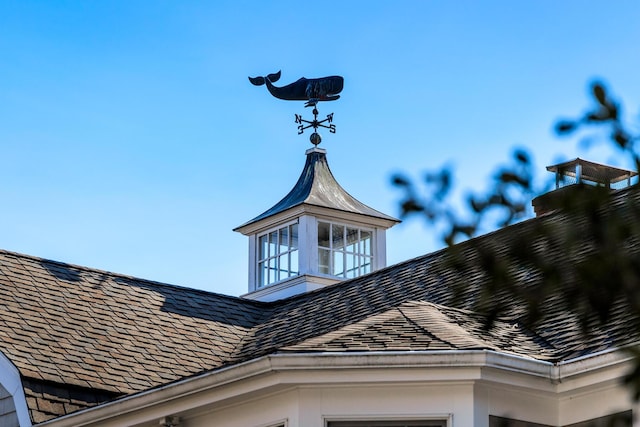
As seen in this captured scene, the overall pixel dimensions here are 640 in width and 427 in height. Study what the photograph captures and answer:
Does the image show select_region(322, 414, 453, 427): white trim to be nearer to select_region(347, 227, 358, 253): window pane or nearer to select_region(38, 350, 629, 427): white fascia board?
select_region(38, 350, 629, 427): white fascia board

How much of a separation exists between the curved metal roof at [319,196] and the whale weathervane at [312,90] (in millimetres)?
1410

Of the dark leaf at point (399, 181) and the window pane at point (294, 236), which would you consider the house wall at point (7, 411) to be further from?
the dark leaf at point (399, 181)

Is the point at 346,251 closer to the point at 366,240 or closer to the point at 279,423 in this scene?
the point at 366,240

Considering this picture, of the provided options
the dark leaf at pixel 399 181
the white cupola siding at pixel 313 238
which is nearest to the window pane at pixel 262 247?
the white cupola siding at pixel 313 238

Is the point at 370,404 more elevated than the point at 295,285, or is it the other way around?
the point at 295,285

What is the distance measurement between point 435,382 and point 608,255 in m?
7.01

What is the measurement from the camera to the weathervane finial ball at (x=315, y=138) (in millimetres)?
23953

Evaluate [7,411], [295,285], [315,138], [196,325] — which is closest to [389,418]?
[7,411]

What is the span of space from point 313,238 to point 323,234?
59cm

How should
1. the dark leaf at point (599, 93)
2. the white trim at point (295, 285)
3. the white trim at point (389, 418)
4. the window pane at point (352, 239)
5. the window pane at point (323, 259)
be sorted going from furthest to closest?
the window pane at point (352, 239), the window pane at point (323, 259), the white trim at point (295, 285), the white trim at point (389, 418), the dark leaf at point (599, 93)

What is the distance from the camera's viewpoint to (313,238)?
845 inches

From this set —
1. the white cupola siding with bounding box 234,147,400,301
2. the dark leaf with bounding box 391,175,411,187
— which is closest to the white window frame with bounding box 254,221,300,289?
the white cupola siding with bounding box 234,147,400,301

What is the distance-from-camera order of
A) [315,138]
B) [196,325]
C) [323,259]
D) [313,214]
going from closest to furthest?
1. [196,325]
2. [313,214]
3. [323,259]
4. [315,138]

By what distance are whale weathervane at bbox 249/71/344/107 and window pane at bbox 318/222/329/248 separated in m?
3.16
